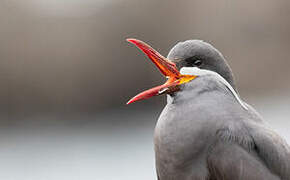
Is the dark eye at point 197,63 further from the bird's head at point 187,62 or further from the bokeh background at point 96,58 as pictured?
the bokeh background at point 96,58

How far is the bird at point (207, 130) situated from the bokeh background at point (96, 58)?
4510 mm

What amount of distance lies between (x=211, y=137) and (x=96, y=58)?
5.27 meters

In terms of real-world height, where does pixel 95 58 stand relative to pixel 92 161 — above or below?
above

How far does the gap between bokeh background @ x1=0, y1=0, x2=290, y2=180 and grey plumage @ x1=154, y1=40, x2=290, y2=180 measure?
4.51m

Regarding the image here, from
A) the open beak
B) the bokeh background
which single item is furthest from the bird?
the bokeh background

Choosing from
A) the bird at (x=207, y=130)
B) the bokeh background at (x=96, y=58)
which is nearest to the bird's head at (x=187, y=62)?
the bird at (x=207, y=130)

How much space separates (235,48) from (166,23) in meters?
1.01

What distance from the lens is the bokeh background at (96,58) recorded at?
7.50 m

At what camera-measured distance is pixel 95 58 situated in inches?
303

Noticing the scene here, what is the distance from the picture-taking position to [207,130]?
8.39 feet

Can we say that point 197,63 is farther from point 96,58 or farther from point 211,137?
point 96,58

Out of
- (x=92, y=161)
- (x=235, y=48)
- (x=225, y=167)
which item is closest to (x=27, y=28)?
(x=92, y=161)

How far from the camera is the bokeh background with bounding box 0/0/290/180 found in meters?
7.50

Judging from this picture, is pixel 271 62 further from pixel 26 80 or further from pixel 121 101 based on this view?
pixel 26 80
